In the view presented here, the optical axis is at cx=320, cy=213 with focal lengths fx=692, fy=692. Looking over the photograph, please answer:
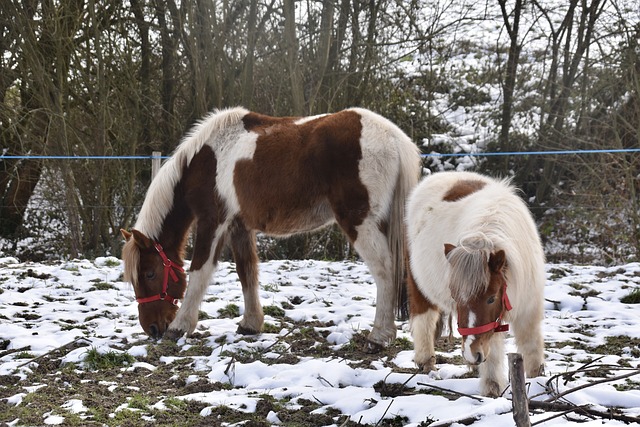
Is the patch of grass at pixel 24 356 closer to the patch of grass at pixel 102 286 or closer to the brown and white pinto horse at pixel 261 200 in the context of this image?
the brown and white pinto horse at pixel 261 200

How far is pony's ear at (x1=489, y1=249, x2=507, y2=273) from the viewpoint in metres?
3.38

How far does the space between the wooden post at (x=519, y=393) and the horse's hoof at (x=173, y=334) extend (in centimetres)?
362

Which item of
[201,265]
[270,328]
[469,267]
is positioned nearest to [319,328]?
[270,328]

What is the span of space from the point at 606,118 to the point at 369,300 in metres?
5.81

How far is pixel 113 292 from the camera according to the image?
6898 mm

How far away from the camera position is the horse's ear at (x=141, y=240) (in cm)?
561

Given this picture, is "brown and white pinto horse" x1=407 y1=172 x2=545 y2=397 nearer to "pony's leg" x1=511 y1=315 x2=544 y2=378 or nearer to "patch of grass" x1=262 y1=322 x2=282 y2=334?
"pony's leg" x1=511 y1=315 x2=544 y2=378

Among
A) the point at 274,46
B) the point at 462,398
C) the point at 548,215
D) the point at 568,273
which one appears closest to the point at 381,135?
the point at 462,398

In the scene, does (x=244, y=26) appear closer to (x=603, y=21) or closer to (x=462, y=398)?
(x=603, y=21)

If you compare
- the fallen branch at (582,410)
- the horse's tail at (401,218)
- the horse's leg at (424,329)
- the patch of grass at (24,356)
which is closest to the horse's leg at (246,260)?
the horse's tail at (401,218)

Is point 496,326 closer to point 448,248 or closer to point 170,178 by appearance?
point 448,248

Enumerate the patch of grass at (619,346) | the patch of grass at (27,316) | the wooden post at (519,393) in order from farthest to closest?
1. the patch of grass at (27,316)
2. the patch of grass at (619,346)
3. the wooden post at (519,393)

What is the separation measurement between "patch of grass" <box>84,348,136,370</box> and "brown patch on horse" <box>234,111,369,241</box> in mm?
1488

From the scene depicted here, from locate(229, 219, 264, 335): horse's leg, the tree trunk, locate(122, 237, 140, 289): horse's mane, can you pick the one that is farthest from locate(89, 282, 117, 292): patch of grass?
the tree trunk
